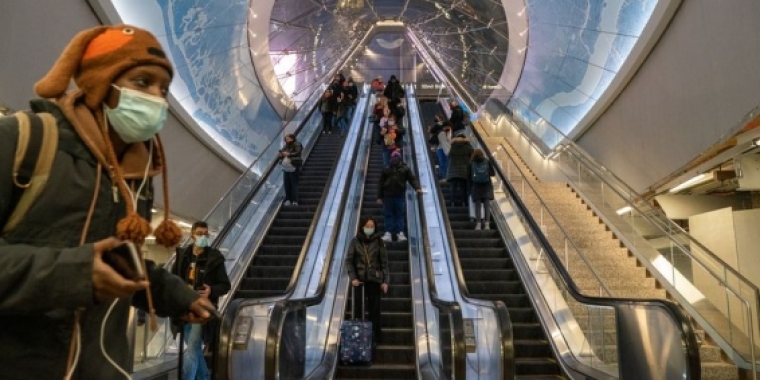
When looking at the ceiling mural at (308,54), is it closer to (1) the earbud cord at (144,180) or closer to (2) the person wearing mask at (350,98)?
(2) the person wearing mask at (350,98)

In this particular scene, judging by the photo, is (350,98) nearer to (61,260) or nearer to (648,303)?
(648,303)

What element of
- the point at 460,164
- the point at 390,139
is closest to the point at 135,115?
the point at 460,164

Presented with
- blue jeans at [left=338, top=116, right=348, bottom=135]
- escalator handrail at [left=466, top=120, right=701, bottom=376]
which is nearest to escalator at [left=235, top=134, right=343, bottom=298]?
escalator handrail at [left=466, top=120, right=701, bottom=376]

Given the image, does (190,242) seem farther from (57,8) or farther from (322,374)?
(57,8)

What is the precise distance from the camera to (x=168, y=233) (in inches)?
64.7

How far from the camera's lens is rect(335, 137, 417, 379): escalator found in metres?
6.50

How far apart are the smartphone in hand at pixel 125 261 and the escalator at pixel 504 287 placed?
533cm

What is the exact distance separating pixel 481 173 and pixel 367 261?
3316 mm

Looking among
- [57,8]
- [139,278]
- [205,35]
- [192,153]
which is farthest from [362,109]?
[139,278]

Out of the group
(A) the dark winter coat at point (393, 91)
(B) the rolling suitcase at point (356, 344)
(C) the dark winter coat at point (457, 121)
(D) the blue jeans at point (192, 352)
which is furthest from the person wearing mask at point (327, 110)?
(D) the blue jeans at point (192, 352)

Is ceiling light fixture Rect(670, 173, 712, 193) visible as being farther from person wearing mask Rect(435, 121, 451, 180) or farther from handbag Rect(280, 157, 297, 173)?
handbag Rect(280, 157, 297, 173)

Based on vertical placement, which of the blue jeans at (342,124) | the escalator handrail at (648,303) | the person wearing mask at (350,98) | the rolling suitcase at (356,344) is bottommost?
the rolling suitcase at (356,344)

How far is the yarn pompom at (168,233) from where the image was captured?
163 cm

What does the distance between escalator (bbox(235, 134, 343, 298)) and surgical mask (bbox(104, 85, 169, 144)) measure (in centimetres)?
423
